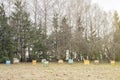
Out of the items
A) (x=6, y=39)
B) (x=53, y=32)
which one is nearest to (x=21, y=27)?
(x=6, y=39)

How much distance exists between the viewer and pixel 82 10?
88.3ft

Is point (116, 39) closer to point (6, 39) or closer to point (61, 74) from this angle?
point (6, 39)

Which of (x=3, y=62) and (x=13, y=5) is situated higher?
(x=13, y=5)

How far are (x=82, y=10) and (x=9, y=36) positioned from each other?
9830 millimetres

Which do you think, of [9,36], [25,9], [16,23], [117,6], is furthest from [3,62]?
[117,6]

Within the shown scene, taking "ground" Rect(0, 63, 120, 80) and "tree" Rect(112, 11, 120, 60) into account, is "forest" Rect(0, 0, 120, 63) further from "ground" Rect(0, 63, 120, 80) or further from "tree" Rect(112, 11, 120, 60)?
"ground" Rect(0, 63, 120, 80)

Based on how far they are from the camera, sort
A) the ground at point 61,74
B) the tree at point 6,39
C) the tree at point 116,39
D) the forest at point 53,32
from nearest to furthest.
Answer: the ground at point 61,74 → the tree at point 6,39 → the forest at point 53,32 → the tree at point 116,39

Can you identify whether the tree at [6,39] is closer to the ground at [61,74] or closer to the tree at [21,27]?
the tree at [21,27]

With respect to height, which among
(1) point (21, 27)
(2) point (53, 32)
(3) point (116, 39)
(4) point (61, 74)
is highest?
(1) point (21, 27)

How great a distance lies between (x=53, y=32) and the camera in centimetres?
2428

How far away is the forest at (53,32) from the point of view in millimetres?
22656

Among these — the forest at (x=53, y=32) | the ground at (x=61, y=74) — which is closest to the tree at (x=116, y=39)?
the forest at (x=53, y=32)

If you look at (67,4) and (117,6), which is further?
(117,6)

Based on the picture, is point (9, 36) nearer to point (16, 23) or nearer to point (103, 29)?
point (16, 23)
